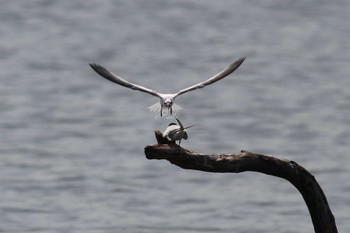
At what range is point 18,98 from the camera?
3547 centimetres

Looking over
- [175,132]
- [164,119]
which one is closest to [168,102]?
[175,132]

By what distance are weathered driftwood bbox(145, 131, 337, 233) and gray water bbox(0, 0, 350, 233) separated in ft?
27.3

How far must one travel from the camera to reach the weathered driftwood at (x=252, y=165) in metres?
14.7

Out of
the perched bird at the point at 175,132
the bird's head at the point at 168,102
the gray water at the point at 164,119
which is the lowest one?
the perched bird at the point at 175,132

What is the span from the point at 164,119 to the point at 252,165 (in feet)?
51.6

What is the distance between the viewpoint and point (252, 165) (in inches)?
605

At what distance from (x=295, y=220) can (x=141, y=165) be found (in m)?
5.16

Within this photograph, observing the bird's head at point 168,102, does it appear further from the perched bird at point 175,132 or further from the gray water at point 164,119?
the gray water at point 164,119

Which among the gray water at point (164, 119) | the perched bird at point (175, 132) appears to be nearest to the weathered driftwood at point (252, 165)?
the perched bird at point (175, 132)

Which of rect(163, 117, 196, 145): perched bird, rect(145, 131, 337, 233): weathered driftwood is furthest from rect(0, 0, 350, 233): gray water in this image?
rect(163, 117, 196, 145): perched bird

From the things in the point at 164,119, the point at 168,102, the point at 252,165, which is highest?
the point at 164,119

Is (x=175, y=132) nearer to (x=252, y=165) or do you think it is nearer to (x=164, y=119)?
(x=252, y=165)

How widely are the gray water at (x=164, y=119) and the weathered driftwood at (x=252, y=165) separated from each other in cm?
832

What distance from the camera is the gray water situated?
25906 millimetres
